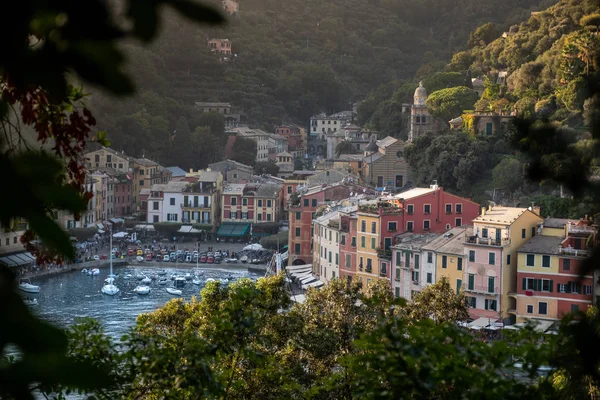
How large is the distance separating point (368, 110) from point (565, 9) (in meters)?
16.1

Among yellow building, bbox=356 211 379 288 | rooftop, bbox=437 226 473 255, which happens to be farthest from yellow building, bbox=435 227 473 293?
yellow building, bbox=356 211 379 288

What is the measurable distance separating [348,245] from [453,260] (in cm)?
366

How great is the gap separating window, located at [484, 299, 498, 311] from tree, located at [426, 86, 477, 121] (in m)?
19.4

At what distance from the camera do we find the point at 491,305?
62.6 ft

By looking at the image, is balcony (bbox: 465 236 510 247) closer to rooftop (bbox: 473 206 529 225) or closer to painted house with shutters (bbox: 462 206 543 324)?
painted house with shutters (bbox: 462 206 543 324)

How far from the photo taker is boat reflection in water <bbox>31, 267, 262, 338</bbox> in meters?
22.5

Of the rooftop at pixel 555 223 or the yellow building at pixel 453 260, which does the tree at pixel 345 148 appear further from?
the rooftop at pixel 555 223

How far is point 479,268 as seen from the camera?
62.9ft

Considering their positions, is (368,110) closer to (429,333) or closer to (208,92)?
(208,92)

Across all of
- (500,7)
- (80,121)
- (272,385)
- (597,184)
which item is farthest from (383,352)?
(500,7)

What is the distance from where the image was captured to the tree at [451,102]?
37.8m

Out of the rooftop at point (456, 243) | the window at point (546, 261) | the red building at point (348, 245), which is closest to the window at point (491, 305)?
the rooftop at point (456, 243)

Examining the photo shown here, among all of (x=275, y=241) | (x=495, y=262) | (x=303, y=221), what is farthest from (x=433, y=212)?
(x=275, y=241)

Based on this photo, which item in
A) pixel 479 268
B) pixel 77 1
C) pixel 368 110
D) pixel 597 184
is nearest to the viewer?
pixel 77 1
